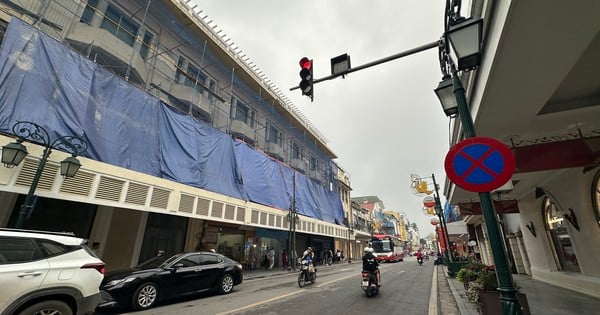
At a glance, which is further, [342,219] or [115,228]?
[342,219]

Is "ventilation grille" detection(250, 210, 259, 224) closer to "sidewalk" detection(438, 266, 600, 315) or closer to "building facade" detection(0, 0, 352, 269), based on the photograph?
"building facade" detection(0, 0, 352, 269)

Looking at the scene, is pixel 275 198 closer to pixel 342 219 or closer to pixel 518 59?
pixel 342 219

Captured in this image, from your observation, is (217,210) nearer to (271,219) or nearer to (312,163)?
(271,219)

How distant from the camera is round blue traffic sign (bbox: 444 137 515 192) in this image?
286 cm

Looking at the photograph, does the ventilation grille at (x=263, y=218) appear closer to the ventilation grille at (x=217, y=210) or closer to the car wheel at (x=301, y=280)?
the ventilation grille at (x=217, y=210)

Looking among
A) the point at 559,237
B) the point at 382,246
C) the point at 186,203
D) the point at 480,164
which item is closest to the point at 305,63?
the point at 480,164

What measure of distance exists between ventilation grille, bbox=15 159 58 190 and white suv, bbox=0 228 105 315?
5777 millimetres

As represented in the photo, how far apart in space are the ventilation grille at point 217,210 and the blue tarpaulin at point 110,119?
3.40 ft

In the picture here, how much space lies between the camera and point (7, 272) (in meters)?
4.25

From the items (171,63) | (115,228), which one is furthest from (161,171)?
(171,63)

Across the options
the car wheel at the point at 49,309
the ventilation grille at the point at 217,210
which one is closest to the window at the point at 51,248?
the car wheel at the point at 49,309

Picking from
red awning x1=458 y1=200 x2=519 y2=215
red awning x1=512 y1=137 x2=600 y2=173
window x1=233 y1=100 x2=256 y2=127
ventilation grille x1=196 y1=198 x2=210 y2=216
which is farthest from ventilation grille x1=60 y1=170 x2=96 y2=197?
red awning x1=458 y1=200 x2=519 y2=215

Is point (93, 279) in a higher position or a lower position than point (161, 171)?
lower

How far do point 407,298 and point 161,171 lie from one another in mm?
12681
